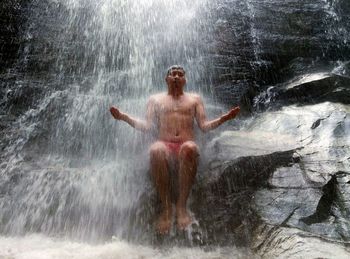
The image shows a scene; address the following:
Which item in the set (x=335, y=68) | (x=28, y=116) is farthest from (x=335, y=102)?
(x=28, y=116)

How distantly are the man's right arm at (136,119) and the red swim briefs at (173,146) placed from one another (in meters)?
0.37

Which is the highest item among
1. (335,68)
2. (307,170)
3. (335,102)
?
(335,68)

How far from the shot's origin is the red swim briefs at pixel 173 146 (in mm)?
4910

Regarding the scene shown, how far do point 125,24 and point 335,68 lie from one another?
436 centimetres

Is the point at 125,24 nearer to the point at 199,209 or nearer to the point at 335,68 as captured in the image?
the point at 335,68

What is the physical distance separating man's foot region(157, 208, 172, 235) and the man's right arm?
3.75ft

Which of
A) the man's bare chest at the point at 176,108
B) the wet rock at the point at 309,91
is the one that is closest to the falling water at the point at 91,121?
the man's bare chest at the point at 176,108

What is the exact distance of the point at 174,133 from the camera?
518 cm

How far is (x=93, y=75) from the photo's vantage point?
7.59m

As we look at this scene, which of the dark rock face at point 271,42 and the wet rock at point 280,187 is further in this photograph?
the dark rock face at point 271,42

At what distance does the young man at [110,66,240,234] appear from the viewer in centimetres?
462

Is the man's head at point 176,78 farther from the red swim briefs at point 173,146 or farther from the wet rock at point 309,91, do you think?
the wet rock at point 309,91

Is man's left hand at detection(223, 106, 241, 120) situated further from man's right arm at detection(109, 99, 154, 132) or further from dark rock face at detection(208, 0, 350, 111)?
dark rock face at detection(208, 0, 350, 111)

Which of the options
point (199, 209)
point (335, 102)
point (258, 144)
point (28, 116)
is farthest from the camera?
point (28, 116)
